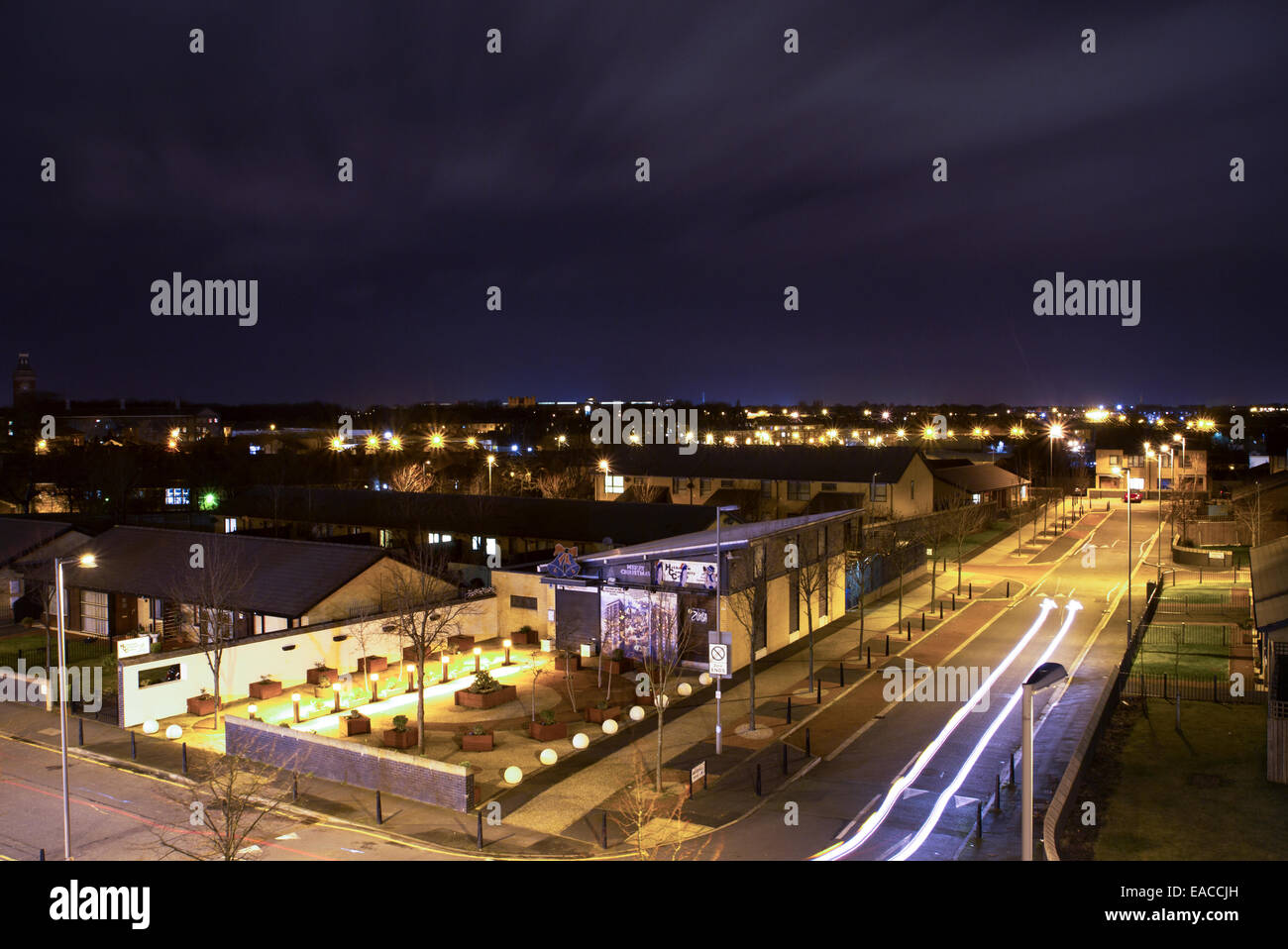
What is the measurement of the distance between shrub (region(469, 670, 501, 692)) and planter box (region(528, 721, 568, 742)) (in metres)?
3.01

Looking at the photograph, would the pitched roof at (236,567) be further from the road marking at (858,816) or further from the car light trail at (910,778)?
the car light trail at (910,778)

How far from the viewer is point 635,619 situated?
30438 millimetres

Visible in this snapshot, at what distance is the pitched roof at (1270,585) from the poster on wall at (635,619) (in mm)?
16358

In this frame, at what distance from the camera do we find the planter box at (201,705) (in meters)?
25.2

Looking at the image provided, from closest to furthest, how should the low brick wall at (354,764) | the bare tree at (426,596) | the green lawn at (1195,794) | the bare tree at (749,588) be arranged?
the green lawn at (1195,794)
the low brick wall at (354,764)
the bare tree at (426,596)
the bare tree at (749,588)

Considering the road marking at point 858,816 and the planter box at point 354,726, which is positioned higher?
the planter box at point 354,726

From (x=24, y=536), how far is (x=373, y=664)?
22570mm

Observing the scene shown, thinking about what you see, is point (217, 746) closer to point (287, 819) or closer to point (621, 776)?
point (287, 819)

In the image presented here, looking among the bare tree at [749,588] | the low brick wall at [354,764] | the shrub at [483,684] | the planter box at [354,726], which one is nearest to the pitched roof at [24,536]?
the low brick wall at [354,764]

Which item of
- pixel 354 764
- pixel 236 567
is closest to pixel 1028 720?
pixel 354 764

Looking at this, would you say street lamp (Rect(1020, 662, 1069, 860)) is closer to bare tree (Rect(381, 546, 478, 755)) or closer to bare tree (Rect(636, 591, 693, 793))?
bare tree (Rect(636, 591, 693, 793))
